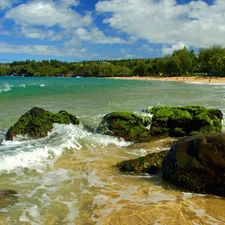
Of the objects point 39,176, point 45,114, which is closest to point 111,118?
point 45,114

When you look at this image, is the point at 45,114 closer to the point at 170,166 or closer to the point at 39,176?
the point at 39,176

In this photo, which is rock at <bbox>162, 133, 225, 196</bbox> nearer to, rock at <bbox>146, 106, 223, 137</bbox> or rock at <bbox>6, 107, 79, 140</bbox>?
rock at <bbox>146, 106, 223, 137</bbox>

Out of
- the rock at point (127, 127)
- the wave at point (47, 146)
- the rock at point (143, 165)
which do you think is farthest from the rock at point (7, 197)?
the rock at point (127, 127)

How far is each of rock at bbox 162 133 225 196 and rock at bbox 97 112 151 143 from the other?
4.80m

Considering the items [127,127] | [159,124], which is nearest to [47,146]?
[127,127]

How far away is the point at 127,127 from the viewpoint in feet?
39.1

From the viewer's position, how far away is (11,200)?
19.5ft

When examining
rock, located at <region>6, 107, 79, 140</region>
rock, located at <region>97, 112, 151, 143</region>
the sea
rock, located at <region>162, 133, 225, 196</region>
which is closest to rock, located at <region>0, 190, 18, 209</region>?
the sea

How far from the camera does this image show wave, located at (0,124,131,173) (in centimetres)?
848

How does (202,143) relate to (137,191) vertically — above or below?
above

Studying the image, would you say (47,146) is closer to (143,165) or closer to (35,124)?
(35,124)

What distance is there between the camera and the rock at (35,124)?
1166cm

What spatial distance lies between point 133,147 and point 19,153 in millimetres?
4184

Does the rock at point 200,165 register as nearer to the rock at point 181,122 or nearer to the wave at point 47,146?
the wave at point 47,146
